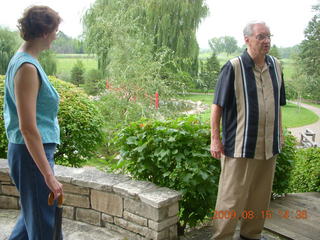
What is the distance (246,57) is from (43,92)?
3.43ft

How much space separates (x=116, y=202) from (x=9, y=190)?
0.86 meters

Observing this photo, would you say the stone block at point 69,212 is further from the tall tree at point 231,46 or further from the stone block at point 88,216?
the tall tree at point 231,46

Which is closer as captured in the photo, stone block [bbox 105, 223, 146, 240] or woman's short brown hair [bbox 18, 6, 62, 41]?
woman's short brown hair [bbox 18, 6, 62, 41]

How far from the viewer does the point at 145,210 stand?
1911mm

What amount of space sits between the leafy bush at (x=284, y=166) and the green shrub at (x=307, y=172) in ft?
3.41

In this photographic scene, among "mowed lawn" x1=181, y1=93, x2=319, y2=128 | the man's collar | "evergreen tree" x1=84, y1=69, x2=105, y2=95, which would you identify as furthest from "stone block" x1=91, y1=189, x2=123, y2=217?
"mowed lawn" x1=181, y1=93, x2=319, y2=128

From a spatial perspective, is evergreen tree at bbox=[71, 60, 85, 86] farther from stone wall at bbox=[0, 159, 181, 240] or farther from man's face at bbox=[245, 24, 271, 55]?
man's face at bbox=[245, 24, 271, 55]

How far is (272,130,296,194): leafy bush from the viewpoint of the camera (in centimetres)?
255

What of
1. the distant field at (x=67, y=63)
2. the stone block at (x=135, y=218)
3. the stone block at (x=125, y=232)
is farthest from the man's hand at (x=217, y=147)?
the distant field at (x=67, y=63)

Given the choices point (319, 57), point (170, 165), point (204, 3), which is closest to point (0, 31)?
point (204, 3)

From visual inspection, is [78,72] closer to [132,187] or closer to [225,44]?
[225,44]

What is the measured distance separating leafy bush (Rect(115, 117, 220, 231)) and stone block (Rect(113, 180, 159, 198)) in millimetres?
88

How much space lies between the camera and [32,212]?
1.39 meters

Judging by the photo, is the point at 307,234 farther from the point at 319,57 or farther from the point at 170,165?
the point at 319,57
